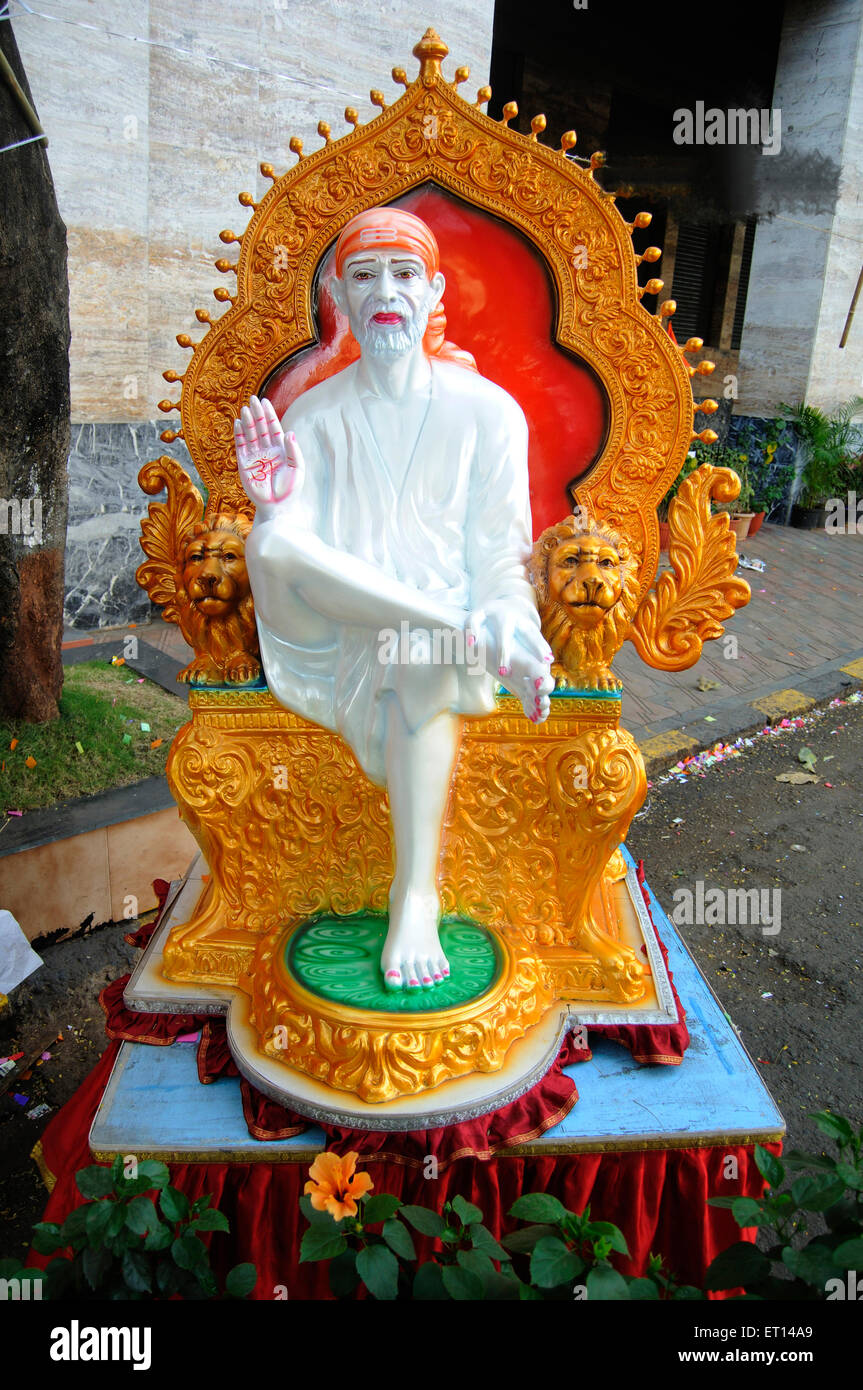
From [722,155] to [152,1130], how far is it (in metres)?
10.9

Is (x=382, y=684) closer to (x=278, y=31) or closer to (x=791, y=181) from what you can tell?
(x=278, y=31)

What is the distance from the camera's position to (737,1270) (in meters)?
1.39

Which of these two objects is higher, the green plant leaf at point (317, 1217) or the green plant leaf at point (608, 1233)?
the green plant leaf at point (608, 1233)

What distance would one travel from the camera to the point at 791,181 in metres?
9.16

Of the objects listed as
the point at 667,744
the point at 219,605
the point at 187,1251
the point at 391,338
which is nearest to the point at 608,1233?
the point at 187,1251

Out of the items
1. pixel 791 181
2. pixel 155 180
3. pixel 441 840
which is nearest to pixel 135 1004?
pixel 441 840

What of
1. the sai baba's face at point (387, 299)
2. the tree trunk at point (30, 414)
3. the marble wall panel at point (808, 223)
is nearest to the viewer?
the sai baba's face at point (387, 299)

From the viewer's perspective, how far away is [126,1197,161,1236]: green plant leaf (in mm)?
1465

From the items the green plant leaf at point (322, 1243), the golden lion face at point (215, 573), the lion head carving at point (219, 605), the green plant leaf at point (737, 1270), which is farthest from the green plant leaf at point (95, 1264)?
the golden lion face at point (215, 573)

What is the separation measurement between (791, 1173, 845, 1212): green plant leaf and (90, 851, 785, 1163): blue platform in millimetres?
544

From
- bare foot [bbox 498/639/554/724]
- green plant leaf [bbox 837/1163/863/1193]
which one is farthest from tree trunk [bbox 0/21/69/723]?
green plant leaf [bbox 837/1163/863/1193]

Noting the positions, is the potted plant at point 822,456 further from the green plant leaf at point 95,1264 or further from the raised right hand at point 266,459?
the green plant leaf at point 95,1264

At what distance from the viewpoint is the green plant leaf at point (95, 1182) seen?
1552 millimetres

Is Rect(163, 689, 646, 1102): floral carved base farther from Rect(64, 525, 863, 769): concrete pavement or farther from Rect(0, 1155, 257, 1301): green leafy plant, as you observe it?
Rect(64, 525, 863, 769): concrete pavement
